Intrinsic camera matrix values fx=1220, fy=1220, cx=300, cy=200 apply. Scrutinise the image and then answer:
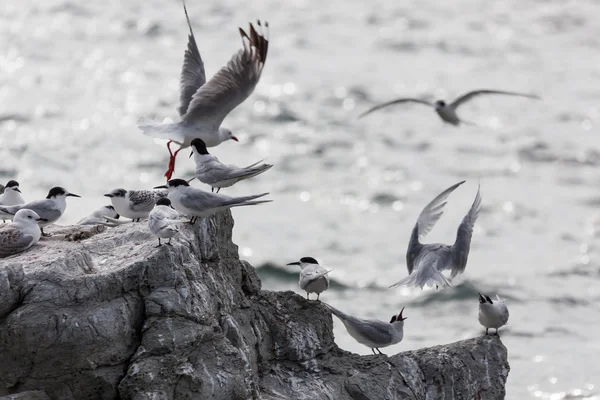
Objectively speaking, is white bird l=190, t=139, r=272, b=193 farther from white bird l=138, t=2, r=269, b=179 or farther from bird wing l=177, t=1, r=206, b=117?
bird wing l=177, t=1, r=206, b=117

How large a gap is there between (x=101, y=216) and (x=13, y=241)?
191cm

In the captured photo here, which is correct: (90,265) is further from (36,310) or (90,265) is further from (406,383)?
→ (406,383)

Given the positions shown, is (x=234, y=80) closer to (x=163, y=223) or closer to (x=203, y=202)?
(x=203, y=202)

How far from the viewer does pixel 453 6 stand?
39.7m

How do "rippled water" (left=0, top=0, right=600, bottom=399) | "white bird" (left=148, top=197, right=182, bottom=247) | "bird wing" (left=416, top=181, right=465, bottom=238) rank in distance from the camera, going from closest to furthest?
"white bird" (left=148, top=197, right=182, bottom=247), "bird wing" (left=416, top=181, right=465, bottom=238), "rippled water" (left=0, top=0, right=600, bottom=399)

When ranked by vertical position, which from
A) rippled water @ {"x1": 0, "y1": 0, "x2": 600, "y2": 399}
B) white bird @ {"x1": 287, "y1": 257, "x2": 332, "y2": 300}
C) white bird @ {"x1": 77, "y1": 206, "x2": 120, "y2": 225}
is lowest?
rippled water @ {"x1": 0, "y1": 0, "x2": 600, "y2": 399}

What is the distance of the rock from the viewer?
8273 mm

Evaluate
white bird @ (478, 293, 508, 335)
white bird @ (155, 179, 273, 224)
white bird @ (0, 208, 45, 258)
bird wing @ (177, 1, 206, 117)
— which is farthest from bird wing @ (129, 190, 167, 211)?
white bird @ (478, 293, 508, 335)

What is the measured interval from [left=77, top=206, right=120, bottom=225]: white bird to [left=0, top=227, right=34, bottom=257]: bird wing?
1.03 m

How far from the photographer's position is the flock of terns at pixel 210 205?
9359 millimetres

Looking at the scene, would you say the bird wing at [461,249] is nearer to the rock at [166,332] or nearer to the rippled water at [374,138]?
the rock at [166,332]

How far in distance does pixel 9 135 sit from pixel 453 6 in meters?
17.7

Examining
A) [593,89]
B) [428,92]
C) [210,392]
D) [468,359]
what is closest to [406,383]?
[468,359]

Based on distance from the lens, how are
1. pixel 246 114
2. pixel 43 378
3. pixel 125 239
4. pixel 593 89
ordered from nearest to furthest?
pixel 43 378
pixel 125 239
pixel 246 114
pixel 593 89
